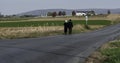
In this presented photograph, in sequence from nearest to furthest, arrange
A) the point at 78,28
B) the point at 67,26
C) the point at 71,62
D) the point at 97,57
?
the point at 71,62 → the point at 97,57 → the point at 67,26 → the point at 78,28

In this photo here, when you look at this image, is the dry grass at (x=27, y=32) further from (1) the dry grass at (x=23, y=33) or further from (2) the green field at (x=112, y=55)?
(2) the green field at (x=112, y=55)

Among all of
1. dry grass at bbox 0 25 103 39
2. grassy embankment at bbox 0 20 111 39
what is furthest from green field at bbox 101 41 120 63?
grassy embankment at bbox 0 20 111 39

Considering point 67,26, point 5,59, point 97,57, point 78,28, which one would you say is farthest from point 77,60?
point 78,28

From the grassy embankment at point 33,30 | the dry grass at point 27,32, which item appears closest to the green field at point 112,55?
the dry grass at point 27,32

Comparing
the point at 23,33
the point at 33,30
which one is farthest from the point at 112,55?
the point at 33,30

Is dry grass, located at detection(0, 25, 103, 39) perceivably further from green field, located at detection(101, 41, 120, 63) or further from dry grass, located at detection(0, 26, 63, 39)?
green field, located at detection(101, 41, 120, 63)

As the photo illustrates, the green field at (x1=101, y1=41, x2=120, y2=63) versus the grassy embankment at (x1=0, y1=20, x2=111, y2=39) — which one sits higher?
the green field at (x1=101, y1=41, x2=120, y2=63)

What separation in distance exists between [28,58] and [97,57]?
3456mm

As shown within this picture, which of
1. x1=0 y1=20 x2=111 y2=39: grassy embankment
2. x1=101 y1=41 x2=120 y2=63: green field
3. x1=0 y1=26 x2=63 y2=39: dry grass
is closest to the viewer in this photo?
x1=101 y1=41 x2=120 y2=63: green field

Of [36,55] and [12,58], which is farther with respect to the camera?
[36,55]

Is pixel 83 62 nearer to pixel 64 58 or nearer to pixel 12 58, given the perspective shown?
pixel 64 58

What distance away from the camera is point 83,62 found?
1442 centimetres

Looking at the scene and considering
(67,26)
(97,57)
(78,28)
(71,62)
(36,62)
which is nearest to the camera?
(36,62)

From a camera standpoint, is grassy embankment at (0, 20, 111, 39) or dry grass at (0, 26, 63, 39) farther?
grassy embankment at (0, 20, 111, 39)
